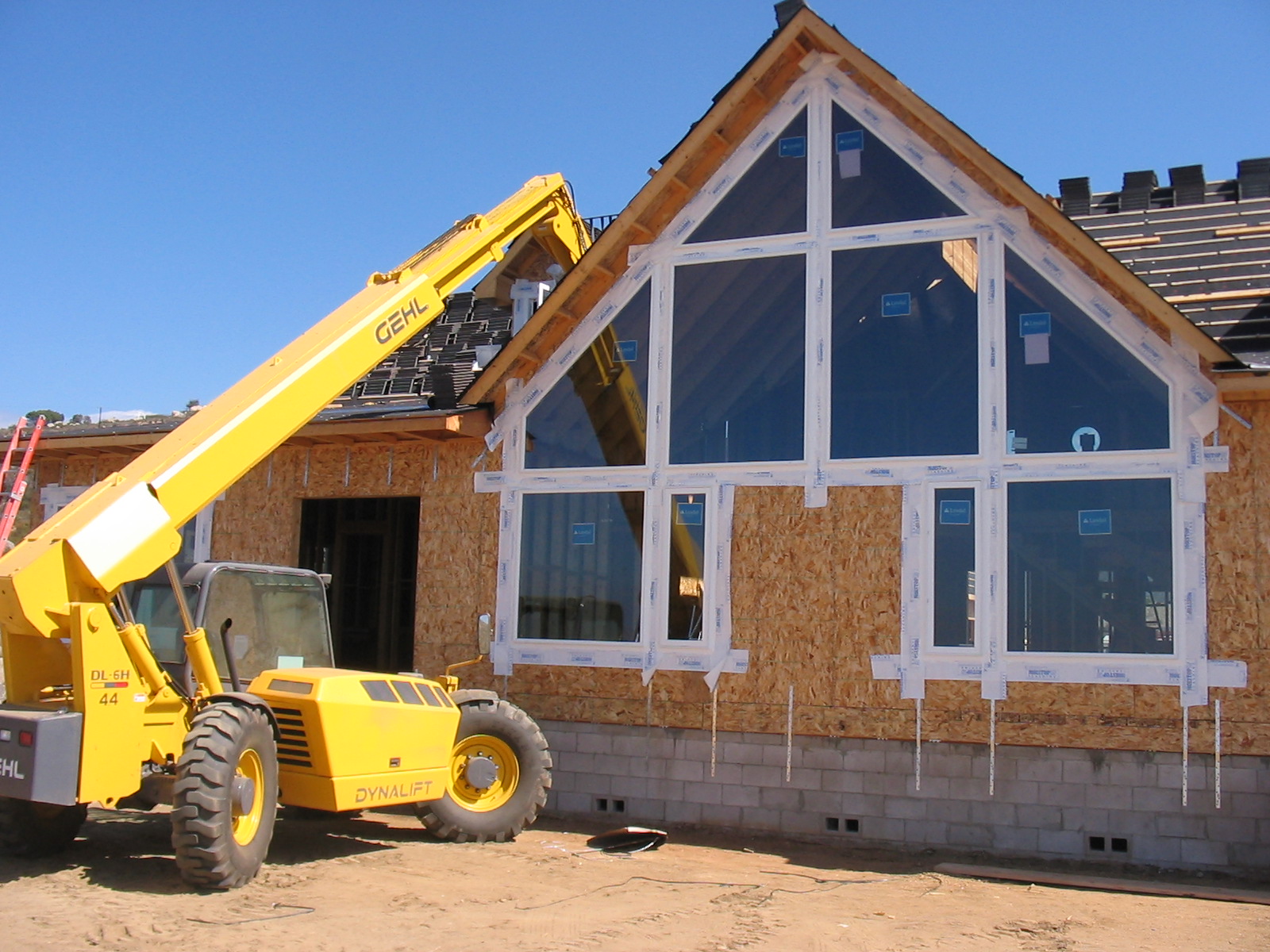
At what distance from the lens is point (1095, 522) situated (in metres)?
10.7

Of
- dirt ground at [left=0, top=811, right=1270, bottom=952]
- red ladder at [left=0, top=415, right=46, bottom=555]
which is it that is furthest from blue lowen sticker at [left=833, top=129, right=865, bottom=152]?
red ladder at [left=0, top=415, right=46, bottom=555]

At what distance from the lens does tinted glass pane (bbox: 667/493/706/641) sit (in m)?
12.0

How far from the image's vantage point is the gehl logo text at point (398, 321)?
1021cm

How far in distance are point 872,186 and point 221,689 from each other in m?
8.29

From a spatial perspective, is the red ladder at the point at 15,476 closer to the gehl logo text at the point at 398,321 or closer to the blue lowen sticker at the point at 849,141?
the gehl logo text at the point at 398,321

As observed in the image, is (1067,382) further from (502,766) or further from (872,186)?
(502,766)

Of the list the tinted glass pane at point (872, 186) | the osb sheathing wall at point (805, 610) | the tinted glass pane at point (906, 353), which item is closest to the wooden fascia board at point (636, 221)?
the tinted glass pane at point (872, 186)

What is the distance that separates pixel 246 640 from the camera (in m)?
9.59

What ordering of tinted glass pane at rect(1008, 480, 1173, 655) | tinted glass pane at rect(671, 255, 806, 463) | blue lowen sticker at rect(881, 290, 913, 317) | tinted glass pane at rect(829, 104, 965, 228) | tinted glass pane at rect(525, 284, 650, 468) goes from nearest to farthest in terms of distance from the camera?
1. tinted glass pane at rect(1008, 480, 1173, 655)
2. blue lowen sticker at rect(881, 290, 913, 317)
3. tinted glass pane at rect(829, 104, 965, 228)
4. tinted glass pane at rect(671, 255, 806, 463)
5. tinted glass pane at rect(525, 284, 650, 468)

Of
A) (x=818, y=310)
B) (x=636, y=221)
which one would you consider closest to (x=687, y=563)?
(x=818, y=310)

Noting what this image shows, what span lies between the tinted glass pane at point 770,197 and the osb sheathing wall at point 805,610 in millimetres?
3019

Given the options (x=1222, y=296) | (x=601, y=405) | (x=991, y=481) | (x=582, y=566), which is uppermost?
(x=1222, y=296)

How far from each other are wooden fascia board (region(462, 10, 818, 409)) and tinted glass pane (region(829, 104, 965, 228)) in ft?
3.27

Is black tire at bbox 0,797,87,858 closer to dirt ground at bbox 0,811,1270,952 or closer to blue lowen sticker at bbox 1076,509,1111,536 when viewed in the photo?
dirt ground at bbox 0,811,1270,952
